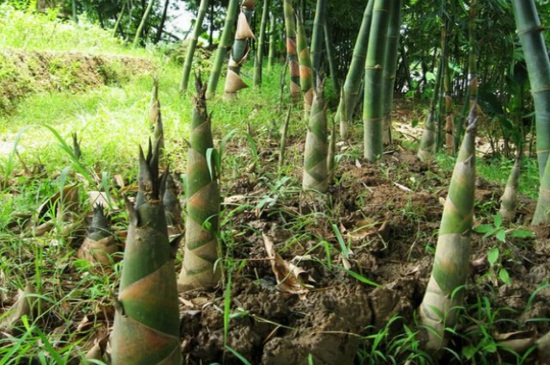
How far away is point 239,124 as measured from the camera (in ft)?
11.8

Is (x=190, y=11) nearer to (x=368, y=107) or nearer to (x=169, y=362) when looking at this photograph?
(x=368, y=107)

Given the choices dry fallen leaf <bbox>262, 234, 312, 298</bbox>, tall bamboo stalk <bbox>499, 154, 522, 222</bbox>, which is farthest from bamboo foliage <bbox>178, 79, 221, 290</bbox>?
tall bamboo stalk <bbox>499, 154, 522, 222</bbox>

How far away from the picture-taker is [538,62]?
196 cm

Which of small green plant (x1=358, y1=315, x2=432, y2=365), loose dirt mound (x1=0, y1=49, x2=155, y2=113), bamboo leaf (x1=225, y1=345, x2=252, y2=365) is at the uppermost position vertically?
loose dirt mound (x1=0, y1=49, x2=155, y2=113)

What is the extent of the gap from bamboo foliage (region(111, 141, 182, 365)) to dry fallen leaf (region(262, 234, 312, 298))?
0.54 metres

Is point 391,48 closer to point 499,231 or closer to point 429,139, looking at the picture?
point 429,139

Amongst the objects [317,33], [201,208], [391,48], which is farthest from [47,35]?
[201,208]

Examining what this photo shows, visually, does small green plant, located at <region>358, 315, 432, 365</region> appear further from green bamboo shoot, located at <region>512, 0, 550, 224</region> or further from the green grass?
the green grass

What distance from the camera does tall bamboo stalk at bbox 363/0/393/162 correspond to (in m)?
2.41

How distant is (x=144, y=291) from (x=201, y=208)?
1.38 ft

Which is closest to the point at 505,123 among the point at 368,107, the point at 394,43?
the point at 394,43

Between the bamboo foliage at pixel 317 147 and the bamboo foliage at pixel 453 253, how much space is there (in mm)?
660

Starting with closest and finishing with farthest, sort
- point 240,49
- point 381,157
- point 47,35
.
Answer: point 381,157 → point 240,49 → point 47,35

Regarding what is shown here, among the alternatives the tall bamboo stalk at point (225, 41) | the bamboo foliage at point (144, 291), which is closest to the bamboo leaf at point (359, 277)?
the bamboo foliage at point (144, 291)
